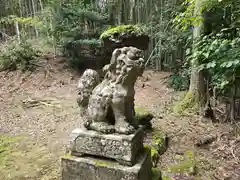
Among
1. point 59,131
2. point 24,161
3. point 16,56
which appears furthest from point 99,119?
point 16,56

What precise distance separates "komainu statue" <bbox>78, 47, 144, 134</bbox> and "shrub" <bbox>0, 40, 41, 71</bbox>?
710cm

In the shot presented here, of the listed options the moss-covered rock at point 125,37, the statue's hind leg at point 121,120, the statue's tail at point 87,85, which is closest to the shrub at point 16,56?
the moss-covered rock at point 125,37

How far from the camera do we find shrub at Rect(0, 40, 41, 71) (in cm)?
786

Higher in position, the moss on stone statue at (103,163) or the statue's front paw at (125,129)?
the statue's front paw at (125,129)

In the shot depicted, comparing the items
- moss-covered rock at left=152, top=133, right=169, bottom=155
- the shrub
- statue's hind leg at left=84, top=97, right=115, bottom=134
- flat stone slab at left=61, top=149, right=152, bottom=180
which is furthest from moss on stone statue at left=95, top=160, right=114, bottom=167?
the shrub

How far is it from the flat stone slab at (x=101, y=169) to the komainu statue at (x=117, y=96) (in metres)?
0.25

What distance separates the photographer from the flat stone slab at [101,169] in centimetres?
158

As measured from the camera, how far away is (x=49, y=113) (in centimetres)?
505

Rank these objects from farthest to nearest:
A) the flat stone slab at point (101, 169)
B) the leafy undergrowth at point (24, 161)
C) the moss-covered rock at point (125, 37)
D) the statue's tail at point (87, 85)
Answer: the moss-covered rock at point (125, 37)
the leafy undergrowth at point (24, 161)
the statue's tail at point (87, 85)
the flat stone slab at point (101, 169)

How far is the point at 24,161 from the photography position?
2.81 meters

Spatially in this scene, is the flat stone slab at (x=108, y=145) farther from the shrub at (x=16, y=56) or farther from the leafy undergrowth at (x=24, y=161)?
the shrub at (x=16, y=56)

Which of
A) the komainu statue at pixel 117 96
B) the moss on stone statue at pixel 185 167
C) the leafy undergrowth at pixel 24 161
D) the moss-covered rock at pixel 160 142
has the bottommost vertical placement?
the moss on stone statue at pixel 185 167

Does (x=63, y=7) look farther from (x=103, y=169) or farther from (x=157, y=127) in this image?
(x=103, y=169)

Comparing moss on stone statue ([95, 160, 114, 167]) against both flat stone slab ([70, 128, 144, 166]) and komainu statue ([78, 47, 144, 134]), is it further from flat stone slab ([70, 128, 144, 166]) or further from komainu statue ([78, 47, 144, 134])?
komainu statue ([78, 47, 144, 134])
